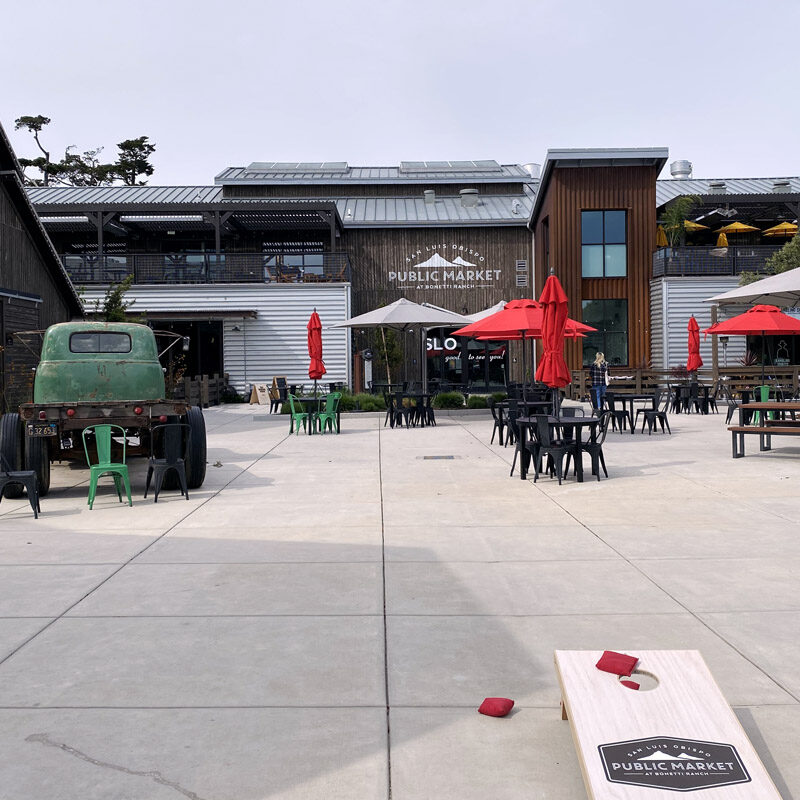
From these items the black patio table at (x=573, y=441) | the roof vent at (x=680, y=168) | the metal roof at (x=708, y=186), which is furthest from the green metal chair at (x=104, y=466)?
the roof vent at (x=680, y=168)

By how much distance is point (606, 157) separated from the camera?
2836 cm

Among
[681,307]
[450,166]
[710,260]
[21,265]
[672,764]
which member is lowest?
[672,764]

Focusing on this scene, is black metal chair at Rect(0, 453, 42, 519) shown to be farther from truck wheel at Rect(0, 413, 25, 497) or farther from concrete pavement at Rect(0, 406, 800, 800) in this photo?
truck wheel at Rect(0, 413, 25, 497)

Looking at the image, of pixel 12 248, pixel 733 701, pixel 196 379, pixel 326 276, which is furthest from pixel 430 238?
pixel 733 701

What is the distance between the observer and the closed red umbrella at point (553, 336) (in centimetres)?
1103

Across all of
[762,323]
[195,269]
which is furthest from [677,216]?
[195,269]

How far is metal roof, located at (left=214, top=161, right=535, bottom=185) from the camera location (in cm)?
3609

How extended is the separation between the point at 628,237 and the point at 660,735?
2821cm

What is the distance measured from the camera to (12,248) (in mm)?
17531

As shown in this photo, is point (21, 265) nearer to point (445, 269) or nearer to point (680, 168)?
point (445, 269)

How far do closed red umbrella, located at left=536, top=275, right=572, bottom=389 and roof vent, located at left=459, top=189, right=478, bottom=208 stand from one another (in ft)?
80.2

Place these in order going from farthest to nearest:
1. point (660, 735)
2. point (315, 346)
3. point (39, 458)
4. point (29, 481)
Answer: point (315, 346) < point (39, 458) < point (29, 481) < point (660, 735)

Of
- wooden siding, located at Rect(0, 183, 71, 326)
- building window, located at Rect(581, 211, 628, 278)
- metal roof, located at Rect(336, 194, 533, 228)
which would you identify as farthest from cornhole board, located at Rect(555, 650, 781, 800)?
metal roof, located at Rect(336, 194, 533, 228)

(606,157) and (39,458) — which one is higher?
(606,157)
